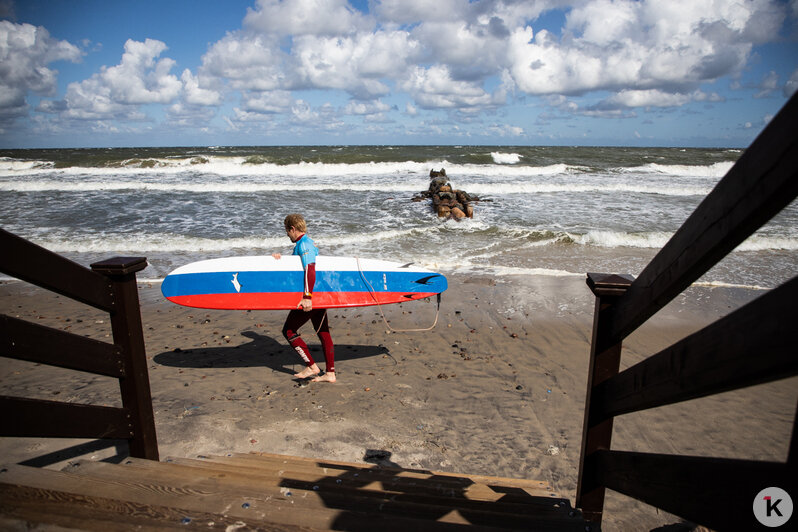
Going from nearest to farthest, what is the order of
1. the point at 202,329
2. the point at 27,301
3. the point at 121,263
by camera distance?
the point at 121,263
the point at 202,329
the point at 27,301

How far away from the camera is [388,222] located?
603 inches

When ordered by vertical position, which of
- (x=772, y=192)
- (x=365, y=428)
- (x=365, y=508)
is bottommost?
(x=365, y=428)

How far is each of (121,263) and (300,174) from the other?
30.4 meters

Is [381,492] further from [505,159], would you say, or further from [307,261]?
[505,159]

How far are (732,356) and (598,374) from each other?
3.77ft

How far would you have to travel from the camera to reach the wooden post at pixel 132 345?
99.0 inches

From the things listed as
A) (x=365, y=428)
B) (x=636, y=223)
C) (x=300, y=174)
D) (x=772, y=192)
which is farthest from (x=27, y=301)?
(x=300, y=174)

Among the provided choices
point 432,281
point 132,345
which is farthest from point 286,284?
point 132,345

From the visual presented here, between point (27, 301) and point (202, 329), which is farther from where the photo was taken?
point (27, 301)

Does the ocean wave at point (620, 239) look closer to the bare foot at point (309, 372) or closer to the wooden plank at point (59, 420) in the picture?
the bare foot at point (309, 372)

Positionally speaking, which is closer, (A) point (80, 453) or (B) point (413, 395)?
(A) point (80, 453)

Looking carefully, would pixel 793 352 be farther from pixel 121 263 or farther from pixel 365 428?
pixel 365 428

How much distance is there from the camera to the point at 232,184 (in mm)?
24000

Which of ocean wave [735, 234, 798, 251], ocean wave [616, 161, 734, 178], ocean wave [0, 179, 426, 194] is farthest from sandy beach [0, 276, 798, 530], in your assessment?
ocean wave [616, 161, 734, 178]
